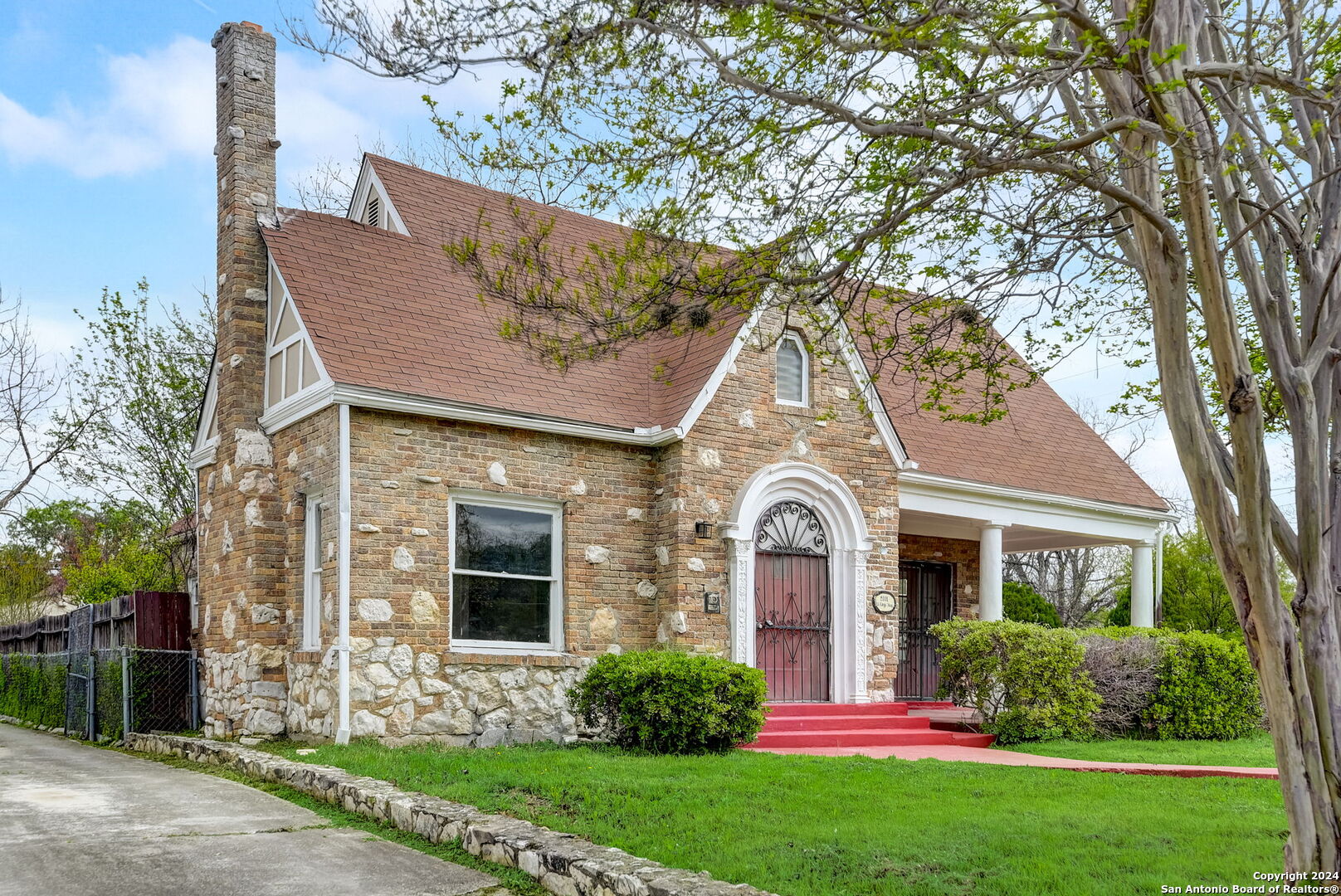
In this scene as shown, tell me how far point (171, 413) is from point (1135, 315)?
56.3 feet

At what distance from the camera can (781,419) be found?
1428 centimetres

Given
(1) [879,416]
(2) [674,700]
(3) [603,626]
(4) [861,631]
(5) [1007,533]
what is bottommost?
(2) [674,700]

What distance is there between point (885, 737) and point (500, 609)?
4.52 meters

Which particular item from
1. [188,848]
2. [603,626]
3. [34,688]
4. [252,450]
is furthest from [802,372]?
[34,688]

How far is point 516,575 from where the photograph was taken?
12.9 metres

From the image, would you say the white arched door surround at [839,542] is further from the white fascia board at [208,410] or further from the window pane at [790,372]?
the white fascia board at [208,410]

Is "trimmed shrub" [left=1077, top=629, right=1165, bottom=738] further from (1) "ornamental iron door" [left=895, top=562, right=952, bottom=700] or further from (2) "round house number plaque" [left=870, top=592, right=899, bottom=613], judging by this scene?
(1) "ornamental iron door" [left=895, top=562, right=952, bottom=700]

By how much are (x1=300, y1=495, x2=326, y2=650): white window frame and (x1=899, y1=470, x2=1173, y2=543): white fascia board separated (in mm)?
7316

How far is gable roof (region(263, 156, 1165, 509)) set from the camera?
494 inches

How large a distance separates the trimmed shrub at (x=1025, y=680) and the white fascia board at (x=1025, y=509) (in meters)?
2.47

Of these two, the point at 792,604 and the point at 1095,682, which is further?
the point at 792,604

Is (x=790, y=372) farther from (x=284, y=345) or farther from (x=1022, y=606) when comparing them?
(x=1022, y=606)

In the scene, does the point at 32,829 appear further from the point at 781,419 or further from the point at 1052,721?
the point at 1052,721

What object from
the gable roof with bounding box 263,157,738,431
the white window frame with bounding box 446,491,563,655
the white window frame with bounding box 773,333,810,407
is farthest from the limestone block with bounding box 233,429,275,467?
the white window frame with bounding box 773,333,810,407
